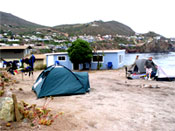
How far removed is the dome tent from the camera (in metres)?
7.80

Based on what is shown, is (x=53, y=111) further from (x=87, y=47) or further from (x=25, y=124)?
(x=87, y=47)

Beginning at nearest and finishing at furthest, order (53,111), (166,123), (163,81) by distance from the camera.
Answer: (166,123), (53,111), (163,81)

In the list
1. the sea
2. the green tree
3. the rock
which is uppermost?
the green tree

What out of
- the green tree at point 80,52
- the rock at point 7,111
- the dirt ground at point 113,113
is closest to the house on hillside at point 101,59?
the green tree at point 80,52

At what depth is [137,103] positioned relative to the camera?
685 centimetres

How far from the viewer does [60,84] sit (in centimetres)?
808

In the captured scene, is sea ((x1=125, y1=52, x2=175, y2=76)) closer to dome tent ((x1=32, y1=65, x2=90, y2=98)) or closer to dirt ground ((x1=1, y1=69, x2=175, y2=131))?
dirt ground ((x1=1, y1=69, x2=175, y2=131))

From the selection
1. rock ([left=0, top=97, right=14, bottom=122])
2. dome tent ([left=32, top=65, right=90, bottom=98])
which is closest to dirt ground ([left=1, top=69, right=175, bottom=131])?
rock ([left=0, top=97, right=14, bottom=122])

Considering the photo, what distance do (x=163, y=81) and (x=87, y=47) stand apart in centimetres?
1165

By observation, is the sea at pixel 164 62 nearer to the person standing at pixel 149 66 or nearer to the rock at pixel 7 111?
the person standing at pixel 149 66

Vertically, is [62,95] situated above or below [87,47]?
below

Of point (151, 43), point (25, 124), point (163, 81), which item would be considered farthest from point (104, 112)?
point (151, 43)

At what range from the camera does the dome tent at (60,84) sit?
25.6 feet

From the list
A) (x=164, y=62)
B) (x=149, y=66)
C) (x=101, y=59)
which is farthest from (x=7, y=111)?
(x=164, y=62)
